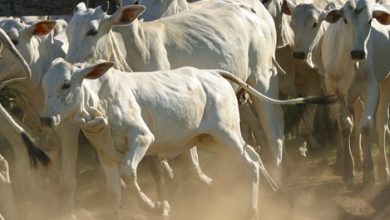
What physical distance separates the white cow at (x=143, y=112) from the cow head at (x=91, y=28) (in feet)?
2.80

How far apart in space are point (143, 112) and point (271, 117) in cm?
315

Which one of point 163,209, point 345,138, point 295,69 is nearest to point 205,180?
point 163,209

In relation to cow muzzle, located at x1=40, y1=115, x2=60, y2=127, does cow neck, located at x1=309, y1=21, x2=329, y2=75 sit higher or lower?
lower

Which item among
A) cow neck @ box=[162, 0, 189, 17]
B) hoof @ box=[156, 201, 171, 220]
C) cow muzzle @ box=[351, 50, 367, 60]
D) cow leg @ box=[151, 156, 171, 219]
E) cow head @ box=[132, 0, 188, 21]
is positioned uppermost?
cow muzzle @ box=[351, 50, 367, 60]

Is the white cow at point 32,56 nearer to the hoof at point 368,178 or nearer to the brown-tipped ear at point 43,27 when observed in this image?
the brown-tipped ear at point 43,27

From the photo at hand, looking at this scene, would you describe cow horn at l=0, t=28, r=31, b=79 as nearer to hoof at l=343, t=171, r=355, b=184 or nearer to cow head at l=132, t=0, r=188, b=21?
cow head at l=132, t=0, r=188, b=21

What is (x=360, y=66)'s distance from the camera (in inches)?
620

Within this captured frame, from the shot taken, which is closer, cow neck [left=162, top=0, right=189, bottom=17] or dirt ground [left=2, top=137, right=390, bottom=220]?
dirt ground [left=2, top=137, right=390, bottom=220]

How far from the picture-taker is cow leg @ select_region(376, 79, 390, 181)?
53.4 feet

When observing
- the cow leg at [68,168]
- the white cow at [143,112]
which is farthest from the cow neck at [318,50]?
the cow leg at [68,168]

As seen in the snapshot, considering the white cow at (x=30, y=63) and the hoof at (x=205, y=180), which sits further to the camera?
the hoof at (x=205, y=180)

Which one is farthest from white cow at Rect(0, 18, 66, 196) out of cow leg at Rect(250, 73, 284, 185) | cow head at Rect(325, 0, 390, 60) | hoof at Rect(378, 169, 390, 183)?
hoof at Rect(378, 169, 390, 183)

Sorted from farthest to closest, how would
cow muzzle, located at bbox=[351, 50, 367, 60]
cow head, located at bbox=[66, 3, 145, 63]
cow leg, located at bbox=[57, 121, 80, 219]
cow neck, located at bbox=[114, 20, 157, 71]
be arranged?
cow muzzle, located at bbox=[351, 50, 367, 60]
cow neck, located at bbox=[114, 20, 157, 71]
cow head, located at bbox=[66, 3, 145, 63]
cow leg, located at bbox=[57, 121, 80, 219]

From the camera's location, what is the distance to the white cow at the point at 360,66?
15586 mm
